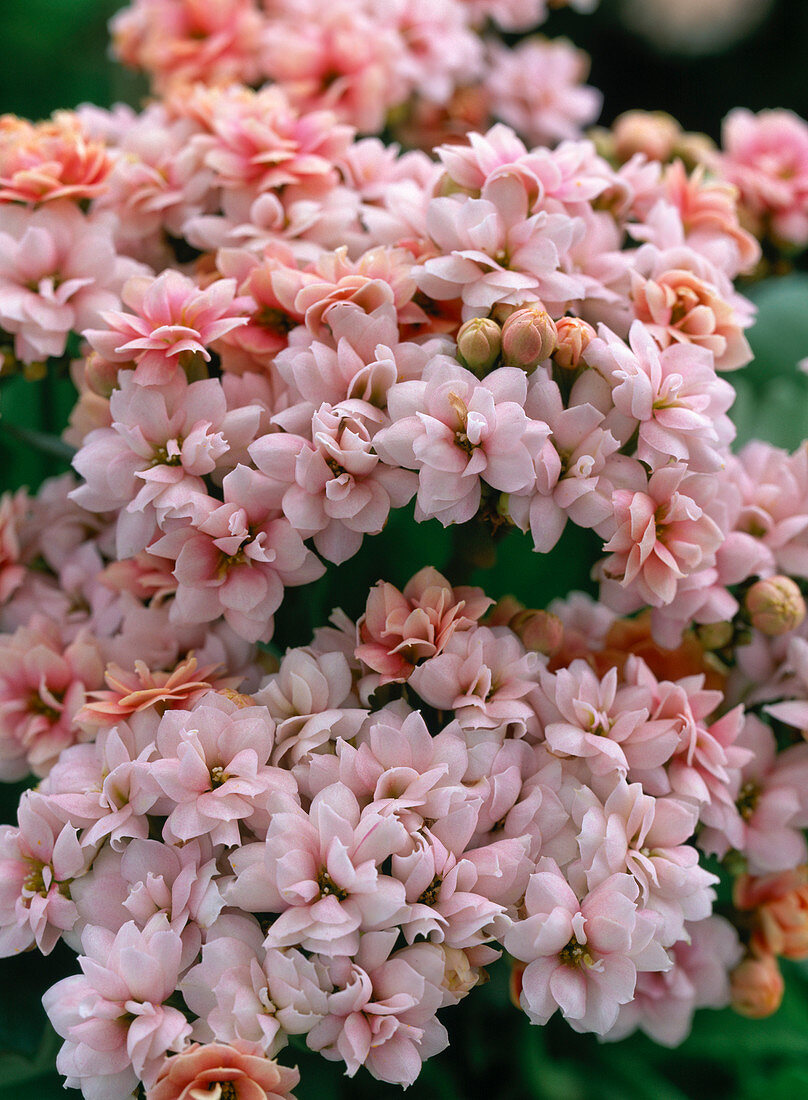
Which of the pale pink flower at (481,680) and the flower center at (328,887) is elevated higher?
the pale pink flower at (481,680)

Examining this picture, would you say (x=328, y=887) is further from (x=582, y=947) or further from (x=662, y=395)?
(x=662, y=395)

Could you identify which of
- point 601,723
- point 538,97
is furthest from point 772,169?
point 601,723

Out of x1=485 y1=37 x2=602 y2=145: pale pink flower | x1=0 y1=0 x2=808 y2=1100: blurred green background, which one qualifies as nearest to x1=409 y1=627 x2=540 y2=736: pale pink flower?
x1=0 y1=0 x2=808 y2=1100: blurred green background

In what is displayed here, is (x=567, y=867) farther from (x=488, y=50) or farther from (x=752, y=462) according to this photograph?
(x=488, y=50)

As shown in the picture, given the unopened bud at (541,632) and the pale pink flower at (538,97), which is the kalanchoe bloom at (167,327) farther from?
the pale pink flower at (538,97)

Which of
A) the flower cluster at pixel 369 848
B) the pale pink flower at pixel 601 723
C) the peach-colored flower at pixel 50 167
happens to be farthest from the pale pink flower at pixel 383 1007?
the peach-colored flower at pixel 50 167

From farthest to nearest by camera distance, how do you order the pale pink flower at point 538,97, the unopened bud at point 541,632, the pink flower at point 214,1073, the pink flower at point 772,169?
the pale pink flower at point 538,97, the pink flower at point 772,169, the unopened bud at point 541,632, the pink flower at point 214,1073

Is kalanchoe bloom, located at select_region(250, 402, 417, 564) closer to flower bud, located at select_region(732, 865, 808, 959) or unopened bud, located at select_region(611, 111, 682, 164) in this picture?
flower bud, located at select_region(732, 865, 808, 959)

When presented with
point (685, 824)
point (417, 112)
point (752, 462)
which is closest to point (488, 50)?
point (417, 112)
